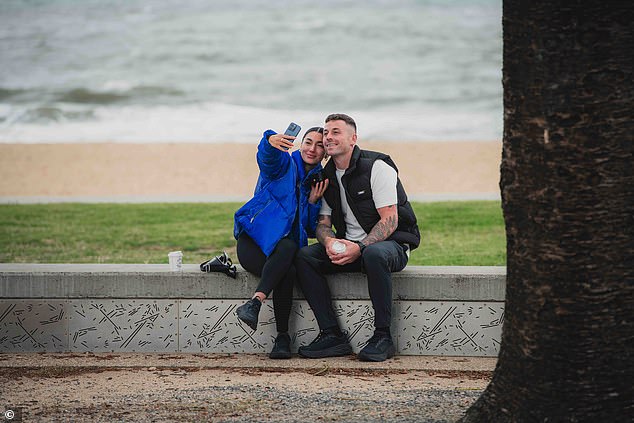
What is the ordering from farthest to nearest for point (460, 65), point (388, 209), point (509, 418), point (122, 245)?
Answer: point (460, 65) → point (122, 245) → point (388, 209) → point (509, 418)

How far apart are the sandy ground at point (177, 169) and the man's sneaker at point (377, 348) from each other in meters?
8.96

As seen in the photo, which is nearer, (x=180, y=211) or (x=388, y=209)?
(x=388, y=209)

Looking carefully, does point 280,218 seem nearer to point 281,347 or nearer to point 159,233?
point 281,347

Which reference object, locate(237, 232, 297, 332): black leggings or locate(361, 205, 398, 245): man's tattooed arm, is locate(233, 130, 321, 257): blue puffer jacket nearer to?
locate(237, 232, 297, 332): black leggings

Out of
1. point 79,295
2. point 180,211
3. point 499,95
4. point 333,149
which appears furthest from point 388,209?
point 499,95

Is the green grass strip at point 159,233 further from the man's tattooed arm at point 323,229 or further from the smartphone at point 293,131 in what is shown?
the smartphone at point 293,131

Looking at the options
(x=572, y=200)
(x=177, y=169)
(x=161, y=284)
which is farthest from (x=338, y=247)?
(x=177, y=169)

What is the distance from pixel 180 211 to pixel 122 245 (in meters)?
2.04

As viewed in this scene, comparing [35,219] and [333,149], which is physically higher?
[333,149]

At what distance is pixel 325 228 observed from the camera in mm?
5445

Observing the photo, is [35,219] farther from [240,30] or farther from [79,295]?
[240,30]

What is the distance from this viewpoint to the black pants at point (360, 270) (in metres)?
5.12

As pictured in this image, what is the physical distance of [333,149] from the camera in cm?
538

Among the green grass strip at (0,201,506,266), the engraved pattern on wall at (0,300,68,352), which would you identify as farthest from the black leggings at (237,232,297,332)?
the green grass strip at (0,201,506,266)
